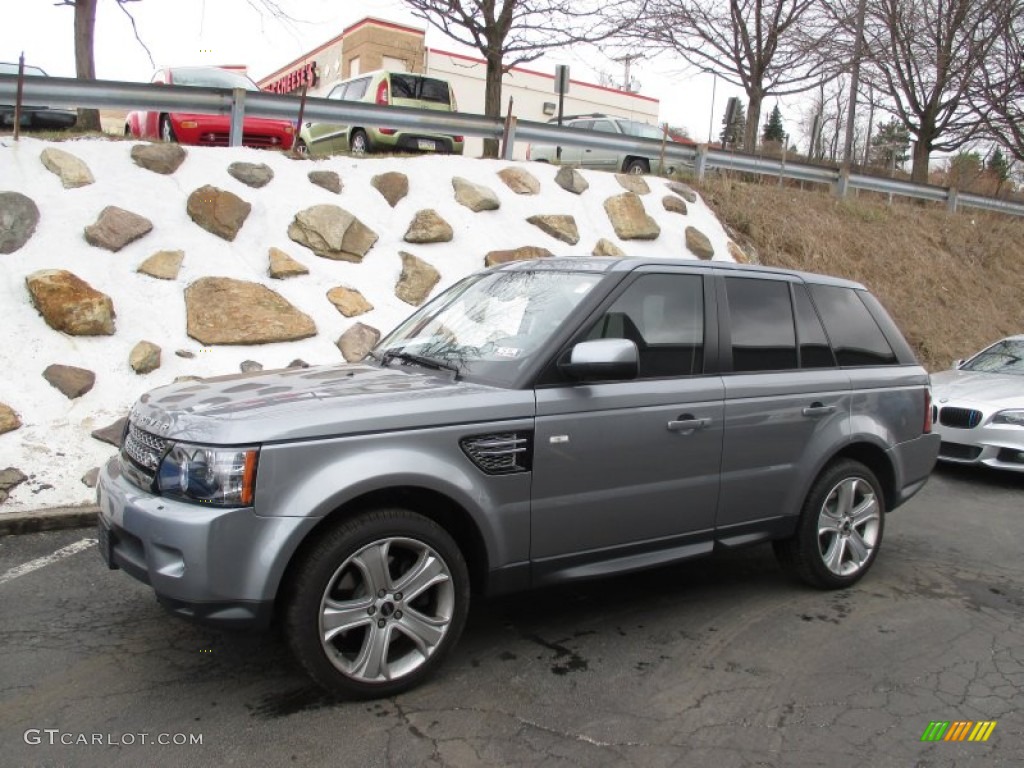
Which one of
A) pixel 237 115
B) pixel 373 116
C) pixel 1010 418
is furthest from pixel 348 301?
pixel 1010 418

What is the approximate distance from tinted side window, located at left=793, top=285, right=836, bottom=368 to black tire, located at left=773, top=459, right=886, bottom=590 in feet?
1.91

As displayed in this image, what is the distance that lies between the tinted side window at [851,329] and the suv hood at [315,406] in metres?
2.20

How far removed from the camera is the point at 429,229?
1002cm

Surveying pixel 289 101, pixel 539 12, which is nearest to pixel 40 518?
pixel 289 101

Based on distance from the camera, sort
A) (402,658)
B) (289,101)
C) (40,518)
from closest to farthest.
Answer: (402,658)
(40,518)
(289,101)

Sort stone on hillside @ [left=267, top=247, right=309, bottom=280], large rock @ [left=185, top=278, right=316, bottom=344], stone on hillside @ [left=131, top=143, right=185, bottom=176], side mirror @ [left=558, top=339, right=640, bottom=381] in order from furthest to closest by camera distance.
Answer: stone on hillside @ [left=131, top=143, right=185, bottom=176], stone on hillside @ [left=267, top=247, right=309, bottom=280], large rock @ [left=185, top=278, right=316, bottom=344], side mirror @ [left=558, top=339, right=640, bottom=381]

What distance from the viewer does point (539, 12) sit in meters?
14.6

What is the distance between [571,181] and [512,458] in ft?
29.3

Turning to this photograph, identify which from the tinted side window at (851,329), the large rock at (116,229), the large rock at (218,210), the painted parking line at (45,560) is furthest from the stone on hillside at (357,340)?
the tinted side window at (851,329)

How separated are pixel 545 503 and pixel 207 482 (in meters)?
1.38

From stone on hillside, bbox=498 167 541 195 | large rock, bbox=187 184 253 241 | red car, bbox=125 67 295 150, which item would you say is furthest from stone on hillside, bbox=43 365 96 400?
stone on hillside, bbox=498 167 541 195

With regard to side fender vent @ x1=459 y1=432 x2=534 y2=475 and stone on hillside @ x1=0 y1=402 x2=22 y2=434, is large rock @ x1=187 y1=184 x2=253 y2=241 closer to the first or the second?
stone on hillside @ x1=0 y1=402 x2=22 y2=434

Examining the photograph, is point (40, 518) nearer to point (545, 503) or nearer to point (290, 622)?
point (290, 622)

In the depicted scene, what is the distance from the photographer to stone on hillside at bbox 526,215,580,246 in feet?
35.9
